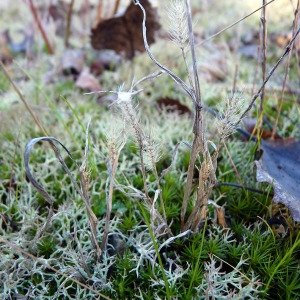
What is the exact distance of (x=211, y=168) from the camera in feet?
3.42

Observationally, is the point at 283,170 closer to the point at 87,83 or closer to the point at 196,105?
the point at 196,105

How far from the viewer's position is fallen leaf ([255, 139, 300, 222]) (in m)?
1.15

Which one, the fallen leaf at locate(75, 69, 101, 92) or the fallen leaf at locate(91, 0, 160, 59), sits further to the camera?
the fallen leaf at locate(75, 69, 101, 92)

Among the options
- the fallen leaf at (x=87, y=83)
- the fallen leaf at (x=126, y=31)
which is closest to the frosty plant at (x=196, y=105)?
the fallen leaf at (x=126, y=31)

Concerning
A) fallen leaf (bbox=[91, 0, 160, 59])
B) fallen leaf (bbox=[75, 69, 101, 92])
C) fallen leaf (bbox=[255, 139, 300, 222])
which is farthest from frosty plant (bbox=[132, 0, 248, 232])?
fallen leaf (bbox=[75, 69, 101, 92])

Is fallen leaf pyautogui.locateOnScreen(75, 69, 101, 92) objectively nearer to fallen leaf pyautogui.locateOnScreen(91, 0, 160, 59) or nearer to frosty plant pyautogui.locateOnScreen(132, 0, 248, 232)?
fallen leaf pyautogui.locateOnScreen(91, 0, 160, 59)

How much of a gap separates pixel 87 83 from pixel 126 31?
47cm

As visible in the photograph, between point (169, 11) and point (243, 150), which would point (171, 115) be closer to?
point (243, 150)

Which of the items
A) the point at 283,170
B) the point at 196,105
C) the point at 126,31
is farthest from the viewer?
the point at 126,31

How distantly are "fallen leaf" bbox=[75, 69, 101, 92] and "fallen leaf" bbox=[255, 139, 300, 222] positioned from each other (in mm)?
1298

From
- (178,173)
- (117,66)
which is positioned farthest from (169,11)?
(117,66)

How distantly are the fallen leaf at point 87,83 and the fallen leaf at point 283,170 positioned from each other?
1.30m

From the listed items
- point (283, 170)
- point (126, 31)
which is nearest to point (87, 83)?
point (126, 31)

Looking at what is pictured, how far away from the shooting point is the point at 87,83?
7.73 ft
